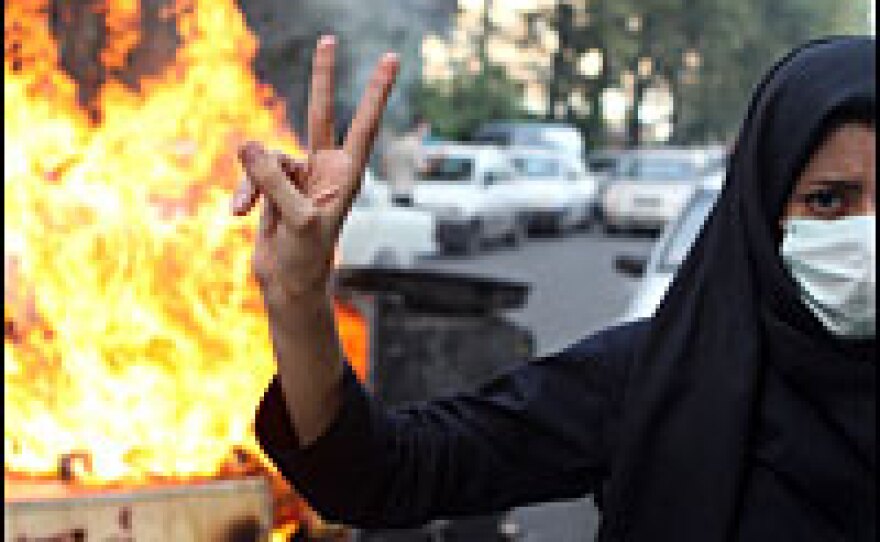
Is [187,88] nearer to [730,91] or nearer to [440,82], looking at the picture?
[440,82]

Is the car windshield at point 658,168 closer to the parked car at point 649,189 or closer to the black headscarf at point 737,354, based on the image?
the parked car at point 649,189

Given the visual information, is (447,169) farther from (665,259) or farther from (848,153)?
(848,153)

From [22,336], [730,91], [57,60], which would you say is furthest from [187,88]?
[730,91]

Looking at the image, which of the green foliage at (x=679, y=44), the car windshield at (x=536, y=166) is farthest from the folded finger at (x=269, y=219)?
the green foliage at (x=679, y=44)

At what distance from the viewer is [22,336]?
20.3ft

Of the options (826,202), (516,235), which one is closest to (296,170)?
Answer: (826,202)

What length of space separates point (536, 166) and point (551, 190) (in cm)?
54

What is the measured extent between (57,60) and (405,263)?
767 centimetres

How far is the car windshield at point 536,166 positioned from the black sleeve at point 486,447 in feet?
71.7

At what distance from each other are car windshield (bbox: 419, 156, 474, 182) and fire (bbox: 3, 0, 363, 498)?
12.9 m

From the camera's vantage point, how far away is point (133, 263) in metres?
6.32

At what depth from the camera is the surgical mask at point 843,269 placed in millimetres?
1869

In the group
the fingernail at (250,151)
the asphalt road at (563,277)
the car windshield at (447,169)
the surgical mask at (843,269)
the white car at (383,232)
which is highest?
the fingernail at (250,151)

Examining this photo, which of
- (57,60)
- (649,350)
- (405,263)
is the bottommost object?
(405,263)
